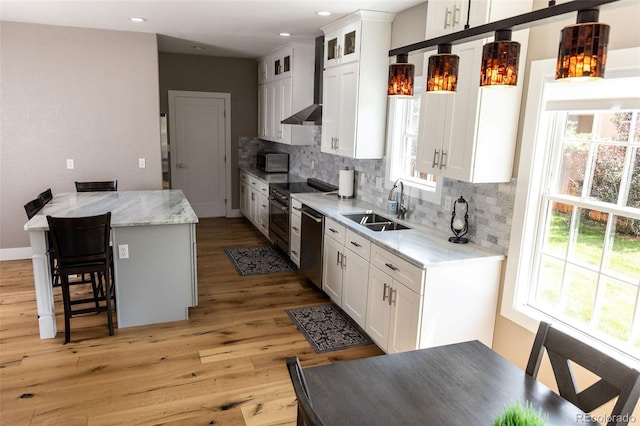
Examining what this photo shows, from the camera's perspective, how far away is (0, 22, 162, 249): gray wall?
496cm

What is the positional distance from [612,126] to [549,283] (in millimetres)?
995

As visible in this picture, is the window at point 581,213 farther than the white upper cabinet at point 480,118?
No

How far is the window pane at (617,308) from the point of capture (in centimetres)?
224

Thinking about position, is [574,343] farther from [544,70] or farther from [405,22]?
[405,22]

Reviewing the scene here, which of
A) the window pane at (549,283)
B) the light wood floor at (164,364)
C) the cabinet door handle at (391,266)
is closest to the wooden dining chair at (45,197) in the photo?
the light wood floor at (164,364)

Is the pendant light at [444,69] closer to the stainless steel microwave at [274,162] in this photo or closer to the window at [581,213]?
the window at [581,213]

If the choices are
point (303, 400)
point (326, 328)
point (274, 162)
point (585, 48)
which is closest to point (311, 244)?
point (326, 328)

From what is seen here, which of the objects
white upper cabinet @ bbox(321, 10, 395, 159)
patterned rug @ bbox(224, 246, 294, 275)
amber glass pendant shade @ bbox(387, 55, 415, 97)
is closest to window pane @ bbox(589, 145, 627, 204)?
amber glass pendant shade @ bbox(387, 55, 415, 97)

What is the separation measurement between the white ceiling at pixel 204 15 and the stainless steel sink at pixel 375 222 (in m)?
1.83

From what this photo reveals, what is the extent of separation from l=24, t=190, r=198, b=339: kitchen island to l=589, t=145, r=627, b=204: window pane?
2855mm

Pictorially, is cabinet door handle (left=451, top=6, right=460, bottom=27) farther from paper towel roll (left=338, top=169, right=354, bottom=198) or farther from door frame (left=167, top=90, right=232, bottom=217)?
door frame (left=167, top=90, right=232, bottom=217)

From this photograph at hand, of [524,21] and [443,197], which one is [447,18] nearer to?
[443,197]

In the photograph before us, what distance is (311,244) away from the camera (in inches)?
174

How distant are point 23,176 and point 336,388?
514cm
